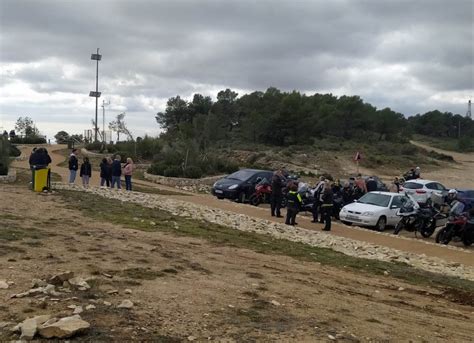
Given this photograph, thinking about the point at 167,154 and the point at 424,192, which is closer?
the point at 424,192

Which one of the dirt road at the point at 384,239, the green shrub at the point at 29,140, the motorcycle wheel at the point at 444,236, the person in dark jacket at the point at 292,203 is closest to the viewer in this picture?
the dirt road at the point at 384,239

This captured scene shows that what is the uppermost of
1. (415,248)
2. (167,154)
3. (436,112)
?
(436,112)

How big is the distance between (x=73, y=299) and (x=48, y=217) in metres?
7.07

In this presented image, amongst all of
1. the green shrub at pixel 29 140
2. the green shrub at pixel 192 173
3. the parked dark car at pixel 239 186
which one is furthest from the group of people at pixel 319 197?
the green shrub at pixel 29 140

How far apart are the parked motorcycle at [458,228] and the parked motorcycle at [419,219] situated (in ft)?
3.75

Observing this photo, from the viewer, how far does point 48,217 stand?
12.5 m

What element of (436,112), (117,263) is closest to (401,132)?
(436,112)

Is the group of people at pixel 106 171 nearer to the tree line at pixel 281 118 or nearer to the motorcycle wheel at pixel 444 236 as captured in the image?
the motorcycle wheel at pixel 444 236

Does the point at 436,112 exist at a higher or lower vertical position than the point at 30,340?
higher

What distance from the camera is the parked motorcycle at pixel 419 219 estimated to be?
58.6 feet

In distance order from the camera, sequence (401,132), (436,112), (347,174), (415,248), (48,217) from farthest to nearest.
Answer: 1. (436,112)
2. (401,132)
3. (347,174)
4. (415,248)
5. (48,217)

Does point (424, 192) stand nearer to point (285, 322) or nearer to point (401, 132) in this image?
point (285, 322)

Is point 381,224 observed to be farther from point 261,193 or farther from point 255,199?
point 255,199

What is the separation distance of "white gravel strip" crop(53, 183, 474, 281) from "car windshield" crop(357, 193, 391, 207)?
4.39 metres
